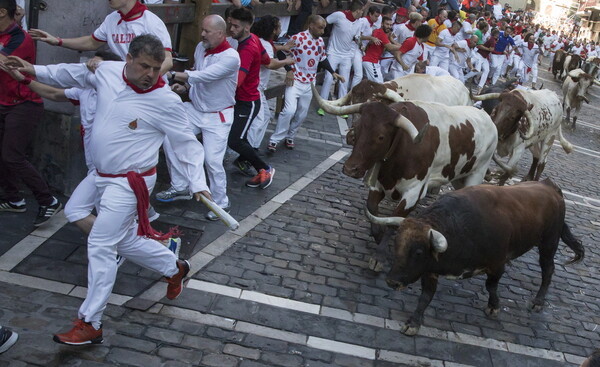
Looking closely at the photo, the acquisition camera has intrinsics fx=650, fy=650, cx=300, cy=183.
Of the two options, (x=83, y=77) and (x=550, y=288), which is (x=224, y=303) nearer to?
(x=83, y=77)

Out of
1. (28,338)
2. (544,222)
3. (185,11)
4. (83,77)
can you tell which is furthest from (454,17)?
(28,338)

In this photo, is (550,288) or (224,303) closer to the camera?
(224,303)

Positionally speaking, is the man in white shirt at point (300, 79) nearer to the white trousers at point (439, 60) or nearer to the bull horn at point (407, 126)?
the bull horn at point (407, 126)

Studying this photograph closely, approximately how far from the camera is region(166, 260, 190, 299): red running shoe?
5.54 metres

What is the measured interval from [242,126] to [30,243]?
Result: 309 centimetres

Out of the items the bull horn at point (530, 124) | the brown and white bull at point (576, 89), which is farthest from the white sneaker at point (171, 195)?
the brown and white bull at point (576, 89)

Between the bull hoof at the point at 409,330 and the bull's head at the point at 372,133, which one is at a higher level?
the bull's head at the point at 372,133

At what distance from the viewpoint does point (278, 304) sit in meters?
6.03

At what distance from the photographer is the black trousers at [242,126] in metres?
8.31

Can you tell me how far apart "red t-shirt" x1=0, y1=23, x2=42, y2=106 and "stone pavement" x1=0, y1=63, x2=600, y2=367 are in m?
1.21

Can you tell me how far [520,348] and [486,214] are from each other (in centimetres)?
131

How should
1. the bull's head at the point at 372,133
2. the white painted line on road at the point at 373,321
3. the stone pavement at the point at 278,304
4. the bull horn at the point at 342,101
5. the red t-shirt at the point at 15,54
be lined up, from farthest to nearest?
the bull horn at the point at 342,101, the bull's head at the point at 372,133, the red t-shirt at the point at 15,54, the white painted line on road at the point at 373,321, the stone pavement at the point at 278,304

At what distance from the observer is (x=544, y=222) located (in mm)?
6637

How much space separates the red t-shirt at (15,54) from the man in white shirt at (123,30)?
0.98 feet
